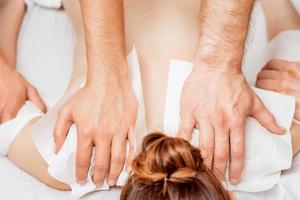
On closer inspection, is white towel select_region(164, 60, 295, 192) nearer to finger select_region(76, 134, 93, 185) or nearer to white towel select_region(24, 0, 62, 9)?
finger select_region(76, 134, 93, 185)

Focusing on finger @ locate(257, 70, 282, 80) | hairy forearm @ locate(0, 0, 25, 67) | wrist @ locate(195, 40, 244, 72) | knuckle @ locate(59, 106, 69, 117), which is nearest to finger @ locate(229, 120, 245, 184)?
wrist @ locate(195, 40, 244, 72)

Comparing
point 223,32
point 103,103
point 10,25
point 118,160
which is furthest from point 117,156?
point 10,25

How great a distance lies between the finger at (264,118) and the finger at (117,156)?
10.8 inches

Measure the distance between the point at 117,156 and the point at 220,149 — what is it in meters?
0.20

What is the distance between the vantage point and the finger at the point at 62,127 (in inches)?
49.4

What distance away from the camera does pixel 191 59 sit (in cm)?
132

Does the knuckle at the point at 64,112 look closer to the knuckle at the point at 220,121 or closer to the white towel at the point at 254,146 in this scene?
the white towel at the point at 254,146

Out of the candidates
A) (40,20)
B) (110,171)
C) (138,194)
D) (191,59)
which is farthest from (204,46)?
(40,20)

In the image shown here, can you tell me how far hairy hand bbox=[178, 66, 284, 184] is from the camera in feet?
4.00

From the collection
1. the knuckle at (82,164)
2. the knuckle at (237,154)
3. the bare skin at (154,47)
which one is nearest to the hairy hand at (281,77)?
the bare skin at (154,47)

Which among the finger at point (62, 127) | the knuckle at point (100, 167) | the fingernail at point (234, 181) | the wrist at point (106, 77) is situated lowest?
the fingernail at point (234, 181)

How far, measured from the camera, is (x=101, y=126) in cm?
124

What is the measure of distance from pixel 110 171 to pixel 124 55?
24 cm

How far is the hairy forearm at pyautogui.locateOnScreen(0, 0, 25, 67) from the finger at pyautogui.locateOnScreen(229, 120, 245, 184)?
0.61 metres
